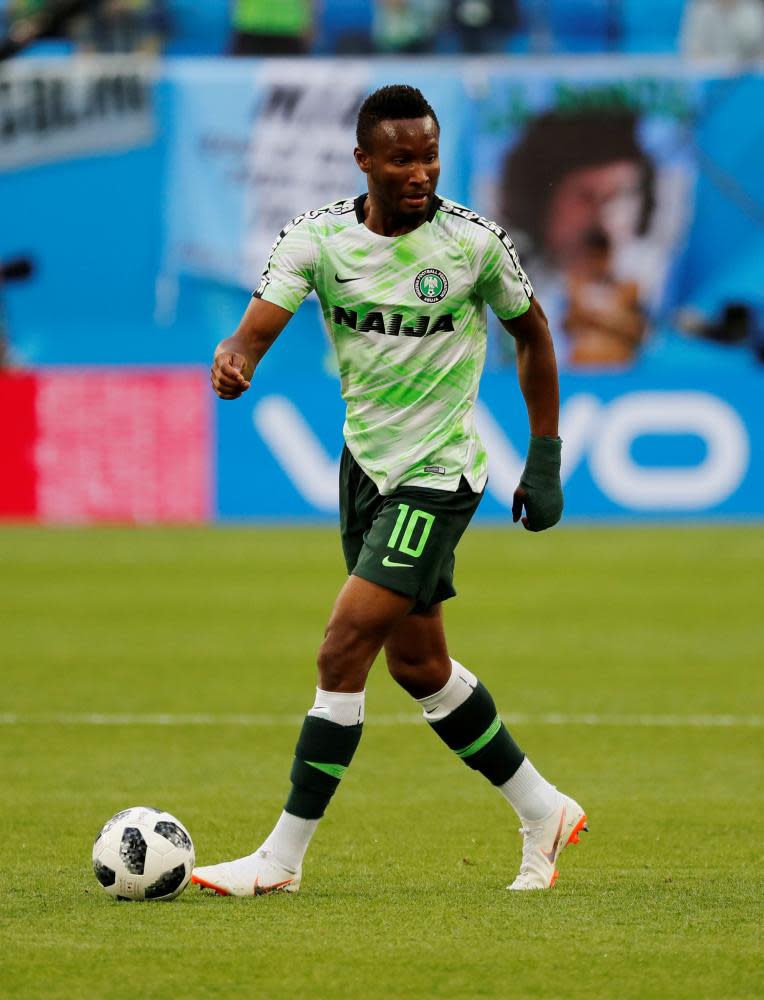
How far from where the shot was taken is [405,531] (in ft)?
17.4

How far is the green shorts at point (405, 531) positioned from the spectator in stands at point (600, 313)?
56.8 feet

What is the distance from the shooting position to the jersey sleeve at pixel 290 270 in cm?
531

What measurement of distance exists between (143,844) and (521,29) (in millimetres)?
20857

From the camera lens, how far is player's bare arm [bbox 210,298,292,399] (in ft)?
16.5

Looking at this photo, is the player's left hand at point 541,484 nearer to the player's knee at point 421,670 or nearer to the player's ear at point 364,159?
the player's knee at point 421,670

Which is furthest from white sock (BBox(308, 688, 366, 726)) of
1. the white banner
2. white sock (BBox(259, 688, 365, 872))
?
the white banner

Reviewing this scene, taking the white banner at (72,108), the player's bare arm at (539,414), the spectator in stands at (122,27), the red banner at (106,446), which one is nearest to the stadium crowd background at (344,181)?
the white banner at (72,108)

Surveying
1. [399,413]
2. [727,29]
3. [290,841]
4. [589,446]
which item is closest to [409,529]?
[399,413]

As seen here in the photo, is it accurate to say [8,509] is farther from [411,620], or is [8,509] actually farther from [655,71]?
[411,620]

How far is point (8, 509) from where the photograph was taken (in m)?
19.0

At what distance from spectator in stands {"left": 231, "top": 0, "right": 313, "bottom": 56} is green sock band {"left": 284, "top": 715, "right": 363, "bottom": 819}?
1971 cm

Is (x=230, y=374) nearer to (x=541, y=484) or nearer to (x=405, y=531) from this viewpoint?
(x=405, y=531)

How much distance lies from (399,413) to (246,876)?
4.38ft

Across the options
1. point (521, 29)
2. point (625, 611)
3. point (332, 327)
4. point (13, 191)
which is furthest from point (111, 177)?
point (332, 327)
